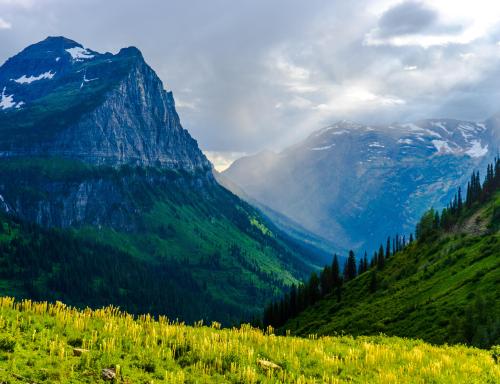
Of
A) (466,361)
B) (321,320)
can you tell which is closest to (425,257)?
(321,320)

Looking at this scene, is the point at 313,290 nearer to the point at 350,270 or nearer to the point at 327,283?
the point at 327,283

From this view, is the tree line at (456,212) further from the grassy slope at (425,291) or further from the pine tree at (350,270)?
the pine tree at (350,270)

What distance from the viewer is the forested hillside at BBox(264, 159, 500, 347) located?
62359mm

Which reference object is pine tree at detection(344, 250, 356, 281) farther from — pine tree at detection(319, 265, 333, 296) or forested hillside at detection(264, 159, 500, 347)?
pine tree at detection(319, 265, 333, 296)

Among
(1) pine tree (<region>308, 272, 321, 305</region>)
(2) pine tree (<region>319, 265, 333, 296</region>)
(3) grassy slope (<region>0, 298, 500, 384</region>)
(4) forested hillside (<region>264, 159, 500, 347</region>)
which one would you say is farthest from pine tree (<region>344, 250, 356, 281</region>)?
(3) grassy slope (<region>0, 298, 500, 384</region>)

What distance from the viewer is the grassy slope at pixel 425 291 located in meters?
70.3

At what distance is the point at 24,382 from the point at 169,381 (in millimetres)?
4970

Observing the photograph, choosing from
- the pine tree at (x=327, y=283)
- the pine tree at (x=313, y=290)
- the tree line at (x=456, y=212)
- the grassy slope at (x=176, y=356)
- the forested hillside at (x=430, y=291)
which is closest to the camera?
the grassy slope at (x=176, y=356)

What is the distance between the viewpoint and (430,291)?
88.4 m

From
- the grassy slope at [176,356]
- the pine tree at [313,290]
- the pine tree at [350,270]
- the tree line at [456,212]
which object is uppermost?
the tree line at [456,212]

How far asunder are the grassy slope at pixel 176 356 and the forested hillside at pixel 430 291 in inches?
1253

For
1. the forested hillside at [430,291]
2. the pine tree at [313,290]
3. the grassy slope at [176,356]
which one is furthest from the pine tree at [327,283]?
the grassy slope at [176,356]

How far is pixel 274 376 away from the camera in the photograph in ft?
61.5

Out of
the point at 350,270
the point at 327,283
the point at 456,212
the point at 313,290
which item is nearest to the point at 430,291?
the point at 327,283
